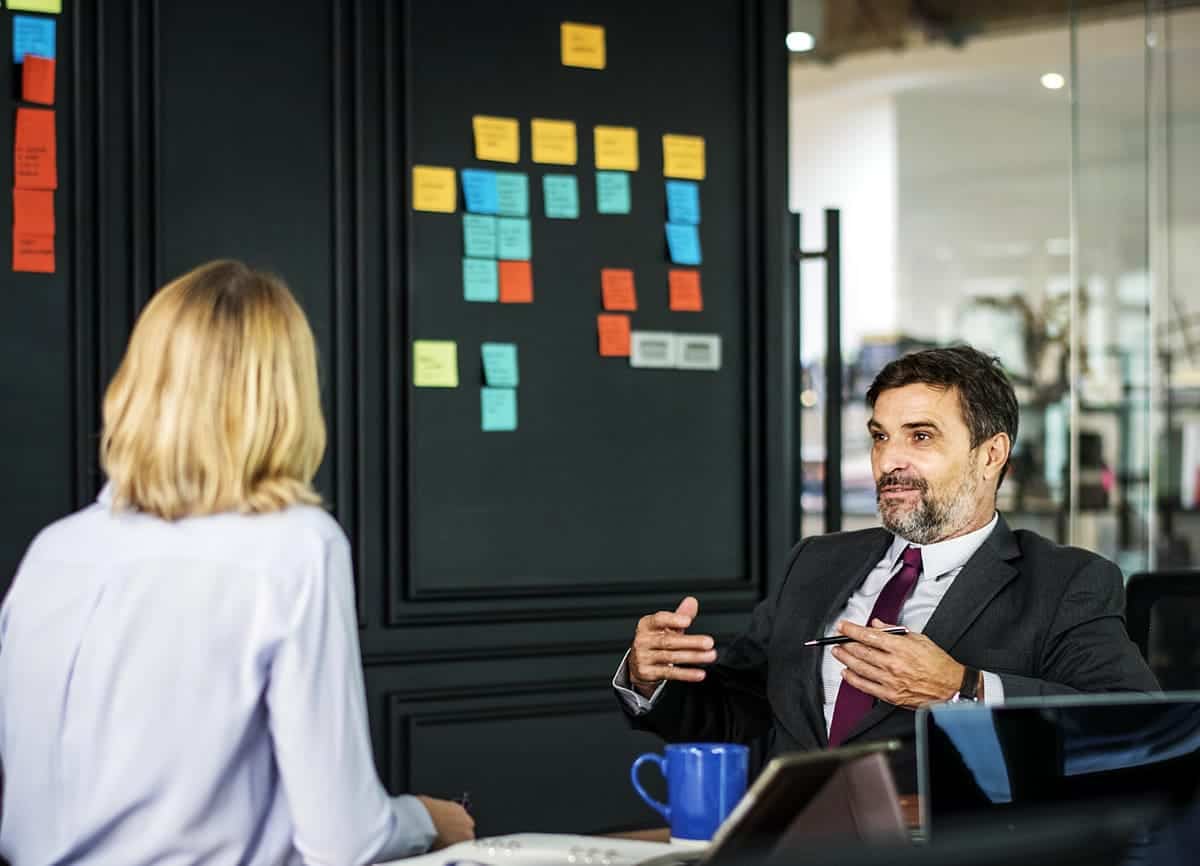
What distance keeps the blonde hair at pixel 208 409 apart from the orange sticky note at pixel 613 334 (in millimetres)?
2207

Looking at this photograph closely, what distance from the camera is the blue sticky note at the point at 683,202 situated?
3.81 metres

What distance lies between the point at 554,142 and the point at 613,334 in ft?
1.64

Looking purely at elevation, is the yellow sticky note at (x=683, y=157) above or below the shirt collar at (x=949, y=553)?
above

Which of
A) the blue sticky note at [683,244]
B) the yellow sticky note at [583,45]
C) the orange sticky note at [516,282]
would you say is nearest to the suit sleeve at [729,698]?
the orange sticky note at [516,282]

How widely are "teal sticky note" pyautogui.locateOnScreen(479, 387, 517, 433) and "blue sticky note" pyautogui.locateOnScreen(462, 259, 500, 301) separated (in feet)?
0.74

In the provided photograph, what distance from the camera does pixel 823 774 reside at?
47.6 inches

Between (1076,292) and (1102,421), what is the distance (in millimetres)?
566

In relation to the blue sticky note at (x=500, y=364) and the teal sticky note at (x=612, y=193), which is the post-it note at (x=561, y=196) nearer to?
the teal sticky note at (x=612, y=193)

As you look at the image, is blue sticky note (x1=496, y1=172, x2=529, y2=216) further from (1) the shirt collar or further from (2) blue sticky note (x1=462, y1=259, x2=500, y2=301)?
(1) the shirt collar

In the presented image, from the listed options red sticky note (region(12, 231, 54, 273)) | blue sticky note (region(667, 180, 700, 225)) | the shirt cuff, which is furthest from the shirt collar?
red sticky note (region(12, 231, 54, 273))

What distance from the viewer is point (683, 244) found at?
3826 millimetres

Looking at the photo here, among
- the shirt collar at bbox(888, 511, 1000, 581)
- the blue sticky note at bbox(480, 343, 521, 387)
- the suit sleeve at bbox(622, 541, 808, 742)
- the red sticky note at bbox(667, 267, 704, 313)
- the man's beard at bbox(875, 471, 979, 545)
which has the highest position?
the red sticky note at bbox(667, 267, 704, 313)

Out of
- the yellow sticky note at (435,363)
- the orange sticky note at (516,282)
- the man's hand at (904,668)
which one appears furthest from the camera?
the orange sticky note at (516,282)

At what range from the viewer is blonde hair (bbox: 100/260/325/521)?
1475mm
